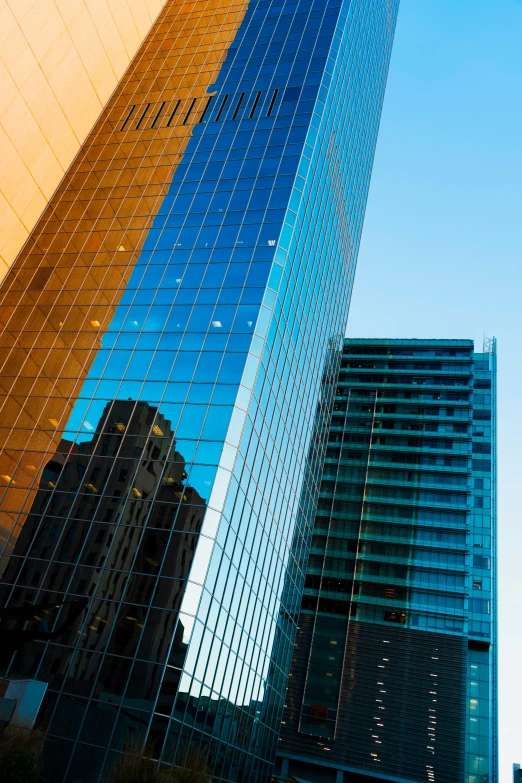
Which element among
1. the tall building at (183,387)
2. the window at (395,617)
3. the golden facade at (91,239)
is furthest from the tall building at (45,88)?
the window at (395,617)

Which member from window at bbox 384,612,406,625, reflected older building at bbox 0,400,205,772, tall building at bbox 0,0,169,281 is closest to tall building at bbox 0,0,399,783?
reflected older building at bbox 0,400,205,772

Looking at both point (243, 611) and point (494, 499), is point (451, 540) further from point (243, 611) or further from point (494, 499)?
point (243, 611)

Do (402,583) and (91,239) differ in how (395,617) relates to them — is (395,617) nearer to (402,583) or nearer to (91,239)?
(402,583)

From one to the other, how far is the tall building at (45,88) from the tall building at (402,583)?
7183cm

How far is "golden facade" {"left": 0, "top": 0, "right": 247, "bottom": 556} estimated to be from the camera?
43.2 meters

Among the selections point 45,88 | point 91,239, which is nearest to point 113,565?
point 45,88

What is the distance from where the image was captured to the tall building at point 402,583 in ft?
237

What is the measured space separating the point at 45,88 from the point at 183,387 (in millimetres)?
26301

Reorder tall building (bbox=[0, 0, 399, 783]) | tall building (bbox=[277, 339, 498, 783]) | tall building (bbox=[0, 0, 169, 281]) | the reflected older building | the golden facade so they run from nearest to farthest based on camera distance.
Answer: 1. tall building (bbox=[0, 0, 169, 281])
2. the reflected older building
3. tall building (bbox=[0, 0, 399, 783])
4. the golden facade
5. tall building (bbox=[277, 339, 498, 783])

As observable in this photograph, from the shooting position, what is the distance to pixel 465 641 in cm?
7612

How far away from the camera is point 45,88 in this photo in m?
16.4

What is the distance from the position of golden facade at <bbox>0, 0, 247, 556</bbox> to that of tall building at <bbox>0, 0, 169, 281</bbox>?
26857 mm

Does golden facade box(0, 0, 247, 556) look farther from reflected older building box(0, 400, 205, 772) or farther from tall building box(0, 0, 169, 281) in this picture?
tall building box(0, 0, 169, 281)

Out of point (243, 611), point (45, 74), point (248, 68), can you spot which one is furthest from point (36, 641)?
point (248, 68)
